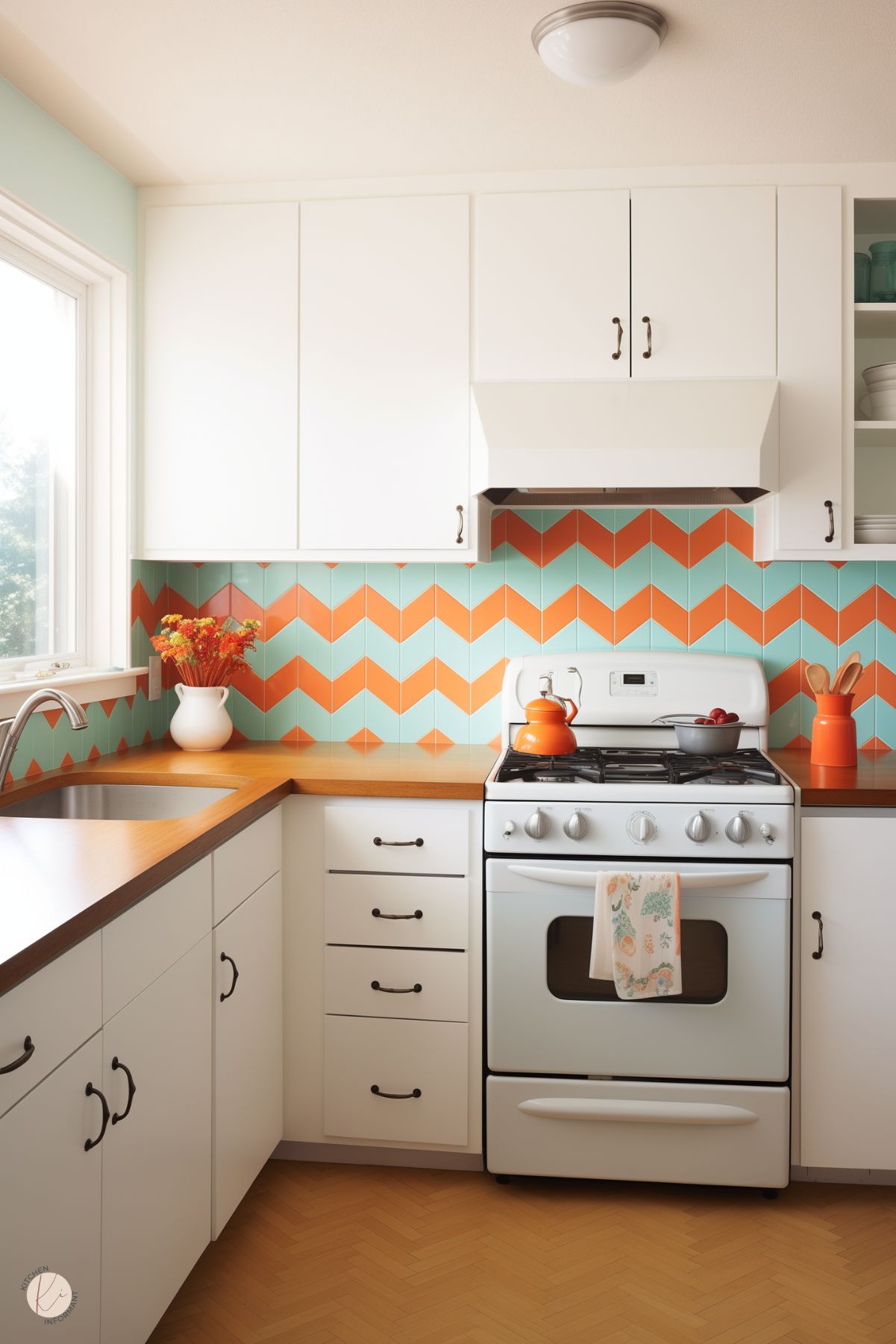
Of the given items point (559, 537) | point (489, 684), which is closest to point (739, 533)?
point (559, 537)

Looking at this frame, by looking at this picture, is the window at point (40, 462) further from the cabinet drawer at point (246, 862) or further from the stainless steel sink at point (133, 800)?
the cabinet drawer at point (246, 862)

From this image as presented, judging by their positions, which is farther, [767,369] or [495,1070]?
[767,369]

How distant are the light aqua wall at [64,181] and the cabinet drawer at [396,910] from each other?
5.39 feet

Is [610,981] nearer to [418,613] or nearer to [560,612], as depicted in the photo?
[560,612]

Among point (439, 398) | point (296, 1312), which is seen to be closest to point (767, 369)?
point (439, 398)

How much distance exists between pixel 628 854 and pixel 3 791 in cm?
132

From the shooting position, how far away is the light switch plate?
9.92 feet

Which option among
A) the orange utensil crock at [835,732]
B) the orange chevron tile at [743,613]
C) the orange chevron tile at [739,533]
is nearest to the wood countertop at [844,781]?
the orange utensil crock at [835,732]

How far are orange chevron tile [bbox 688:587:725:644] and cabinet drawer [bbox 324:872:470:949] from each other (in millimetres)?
1070

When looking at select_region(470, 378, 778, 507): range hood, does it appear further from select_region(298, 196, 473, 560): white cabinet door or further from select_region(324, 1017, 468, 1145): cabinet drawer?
select_region(324, 1017, 468, 1145): cabinet drawer

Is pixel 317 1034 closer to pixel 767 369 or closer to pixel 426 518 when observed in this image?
pixel 426 518

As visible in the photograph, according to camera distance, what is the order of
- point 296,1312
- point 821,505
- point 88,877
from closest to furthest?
point 88,877, point 296,1312, point 821,505

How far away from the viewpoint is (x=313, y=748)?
294cm

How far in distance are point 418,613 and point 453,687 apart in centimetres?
24
